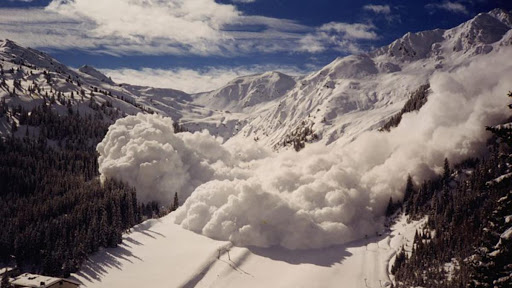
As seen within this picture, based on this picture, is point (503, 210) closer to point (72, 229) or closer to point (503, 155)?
point (503, 155)

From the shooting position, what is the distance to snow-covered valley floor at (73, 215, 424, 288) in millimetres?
145500

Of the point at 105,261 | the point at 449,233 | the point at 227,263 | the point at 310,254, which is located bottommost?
the point at 105,261

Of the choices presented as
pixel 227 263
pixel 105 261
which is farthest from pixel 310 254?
pixel 105 261

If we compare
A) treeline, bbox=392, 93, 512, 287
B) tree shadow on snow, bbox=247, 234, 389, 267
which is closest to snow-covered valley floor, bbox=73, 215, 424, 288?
tree shadow on snow, bbox=247, 234, 389, 267

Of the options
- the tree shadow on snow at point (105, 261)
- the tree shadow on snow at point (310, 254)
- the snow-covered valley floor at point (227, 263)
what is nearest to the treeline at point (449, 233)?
the snow-covered valley floor at point (227, 263)

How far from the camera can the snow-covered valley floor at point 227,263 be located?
145500mm

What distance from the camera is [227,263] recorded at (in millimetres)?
158750

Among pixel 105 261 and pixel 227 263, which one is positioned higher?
pixel 227 263

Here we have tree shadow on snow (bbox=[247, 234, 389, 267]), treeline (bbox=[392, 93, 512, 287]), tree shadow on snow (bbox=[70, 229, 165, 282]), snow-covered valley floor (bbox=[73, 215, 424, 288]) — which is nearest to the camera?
tree shadow on snow (bbox=[70, 229, 165, 282])

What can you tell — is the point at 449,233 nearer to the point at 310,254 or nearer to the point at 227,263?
the point at 310,254

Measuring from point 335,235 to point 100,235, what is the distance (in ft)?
326

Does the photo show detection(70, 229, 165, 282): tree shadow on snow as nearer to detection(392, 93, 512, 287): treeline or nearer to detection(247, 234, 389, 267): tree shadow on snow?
detection(247, 234, 389, 267): tree shadow on snow

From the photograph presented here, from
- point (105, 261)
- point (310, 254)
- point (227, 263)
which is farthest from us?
point (310, 254)

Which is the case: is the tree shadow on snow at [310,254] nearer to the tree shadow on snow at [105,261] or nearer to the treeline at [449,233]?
the treeline at [449,233]
